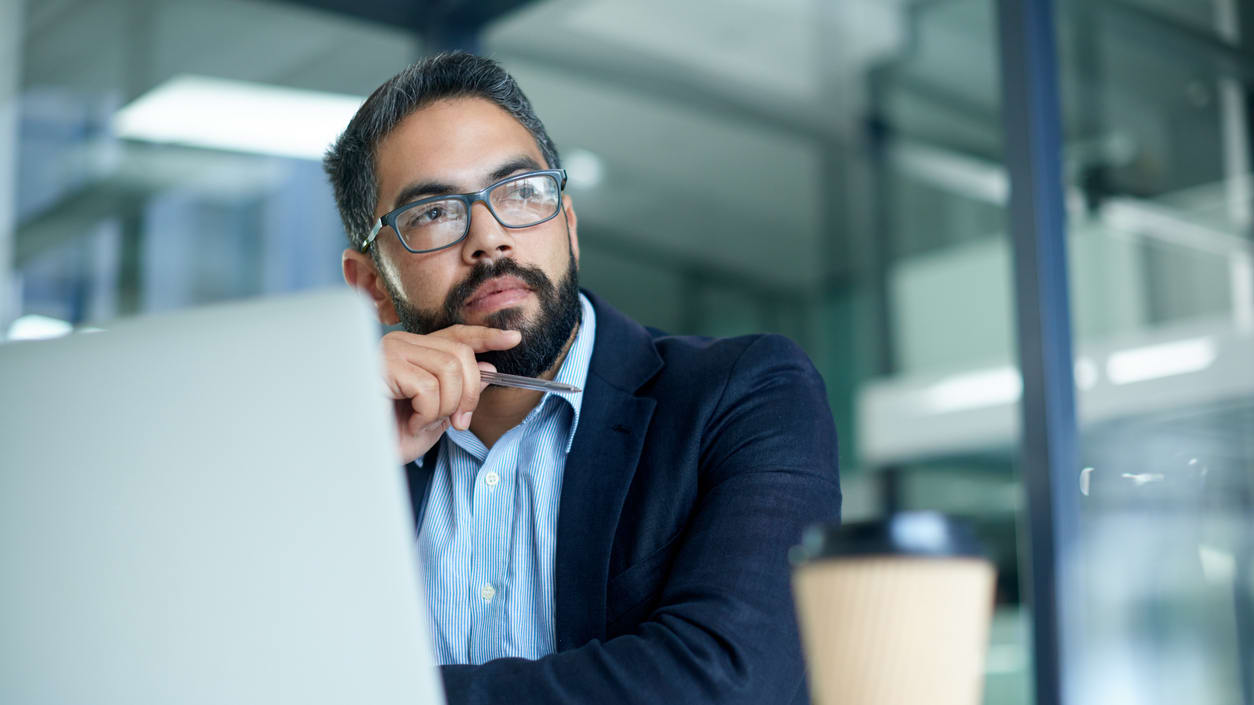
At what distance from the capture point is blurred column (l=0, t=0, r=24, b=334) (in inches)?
146

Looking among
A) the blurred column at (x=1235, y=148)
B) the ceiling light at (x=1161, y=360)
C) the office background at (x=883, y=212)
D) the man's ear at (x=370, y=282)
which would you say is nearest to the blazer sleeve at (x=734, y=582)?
the man's ear at (x=370, y=282)

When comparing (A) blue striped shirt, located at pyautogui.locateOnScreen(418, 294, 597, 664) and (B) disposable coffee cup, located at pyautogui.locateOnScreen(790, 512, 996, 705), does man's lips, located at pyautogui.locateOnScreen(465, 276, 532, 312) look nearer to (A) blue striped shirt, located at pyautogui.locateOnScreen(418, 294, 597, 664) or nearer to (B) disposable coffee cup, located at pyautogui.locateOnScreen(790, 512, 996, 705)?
(A) blue striped shirt, located at pyautogui.locateOnScreen(418, 294, 597, 664)

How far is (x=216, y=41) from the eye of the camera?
159 inches

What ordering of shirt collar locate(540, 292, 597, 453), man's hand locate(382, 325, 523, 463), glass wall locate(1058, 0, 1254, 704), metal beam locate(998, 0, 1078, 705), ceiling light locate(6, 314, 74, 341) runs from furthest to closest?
glass wall locate(1058, 0, 1254, 704) → ceiling light locate(6, 314, 74, 341) → metal beam locate(998, 0, 1078, 705) → shirt collar locate(540, 292, 597, 453) → man's hand locate(382, 325, 523, 463)

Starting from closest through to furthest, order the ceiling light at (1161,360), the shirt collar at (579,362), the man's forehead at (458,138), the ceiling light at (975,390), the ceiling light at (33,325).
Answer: the shirt collar at (579,362) < the man's forehead at (458,138) < the ceiling light at (33,325) < the ceiling light at (1161,360) < the ceiling light at (975,390)

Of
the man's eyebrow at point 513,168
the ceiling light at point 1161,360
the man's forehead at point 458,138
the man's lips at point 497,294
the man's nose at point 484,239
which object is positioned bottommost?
the man's lips at point 497,294

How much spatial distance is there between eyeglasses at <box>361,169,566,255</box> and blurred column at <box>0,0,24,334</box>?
2.48 meters

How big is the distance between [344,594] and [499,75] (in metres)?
1.37

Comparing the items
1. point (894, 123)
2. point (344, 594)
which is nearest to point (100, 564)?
point (344, 594)

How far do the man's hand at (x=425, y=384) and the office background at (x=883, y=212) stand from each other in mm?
500

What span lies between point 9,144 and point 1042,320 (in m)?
3.12

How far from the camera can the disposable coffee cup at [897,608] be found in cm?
57

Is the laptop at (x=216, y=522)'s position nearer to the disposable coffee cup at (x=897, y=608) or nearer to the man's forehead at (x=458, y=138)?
the disposable coffee cup at (x=897, y=608)

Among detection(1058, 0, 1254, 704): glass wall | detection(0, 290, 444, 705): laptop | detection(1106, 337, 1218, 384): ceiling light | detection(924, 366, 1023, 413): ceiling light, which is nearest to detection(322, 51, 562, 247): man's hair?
detection(0, 290, 444, 705): laptop
